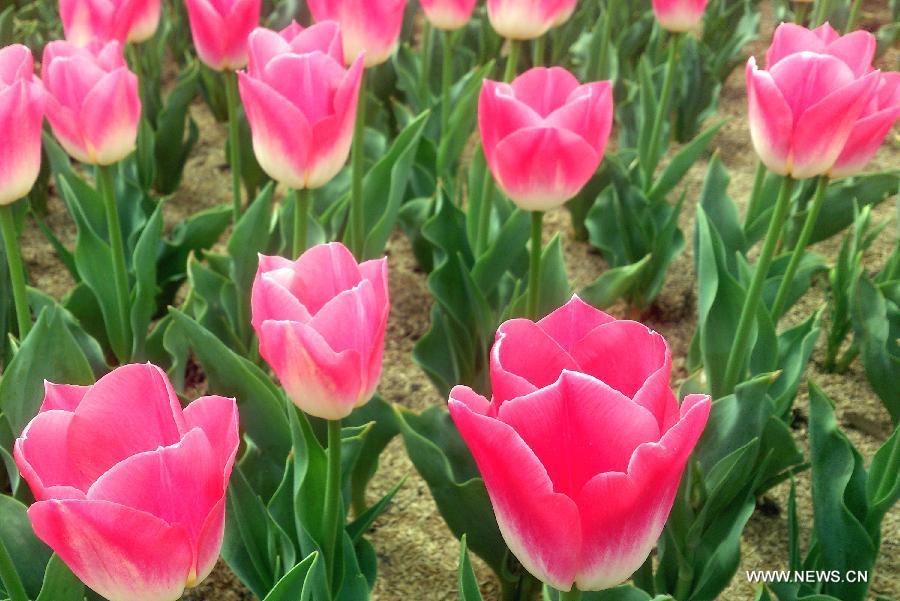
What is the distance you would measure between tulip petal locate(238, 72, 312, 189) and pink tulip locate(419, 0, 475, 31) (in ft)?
1.73

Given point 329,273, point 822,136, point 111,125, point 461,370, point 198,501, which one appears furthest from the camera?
point 461,370

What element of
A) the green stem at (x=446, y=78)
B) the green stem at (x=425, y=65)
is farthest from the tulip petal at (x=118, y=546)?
the green stem at (x=425, y=65)

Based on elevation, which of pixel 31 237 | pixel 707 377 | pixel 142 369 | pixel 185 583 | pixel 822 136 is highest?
pixel 822 136

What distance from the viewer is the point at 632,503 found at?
0.65m

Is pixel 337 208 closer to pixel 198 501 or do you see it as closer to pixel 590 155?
pixel 590 155

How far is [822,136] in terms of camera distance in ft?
3.60

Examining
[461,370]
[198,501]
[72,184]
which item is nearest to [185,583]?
[198,501]

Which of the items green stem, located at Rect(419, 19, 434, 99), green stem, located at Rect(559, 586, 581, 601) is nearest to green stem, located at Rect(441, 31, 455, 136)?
green stem, located at Rect(419, 19, 434, 99)

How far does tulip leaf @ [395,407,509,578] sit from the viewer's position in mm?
1243

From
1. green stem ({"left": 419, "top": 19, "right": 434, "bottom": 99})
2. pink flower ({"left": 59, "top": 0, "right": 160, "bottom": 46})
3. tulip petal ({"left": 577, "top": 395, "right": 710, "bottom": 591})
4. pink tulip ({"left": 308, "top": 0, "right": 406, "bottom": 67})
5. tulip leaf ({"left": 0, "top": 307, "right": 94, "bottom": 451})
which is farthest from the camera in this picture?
green stem ({"left": 419, "top": 19, "right": 434, "bottom": 99})

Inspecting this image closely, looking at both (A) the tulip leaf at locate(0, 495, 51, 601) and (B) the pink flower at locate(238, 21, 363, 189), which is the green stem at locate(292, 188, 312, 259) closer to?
(B) the pink flower at locate(238, 21, 363, 189)

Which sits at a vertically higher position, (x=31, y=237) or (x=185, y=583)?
(x=185, y=583)

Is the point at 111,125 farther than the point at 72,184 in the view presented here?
No

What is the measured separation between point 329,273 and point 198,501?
26 centimetres
